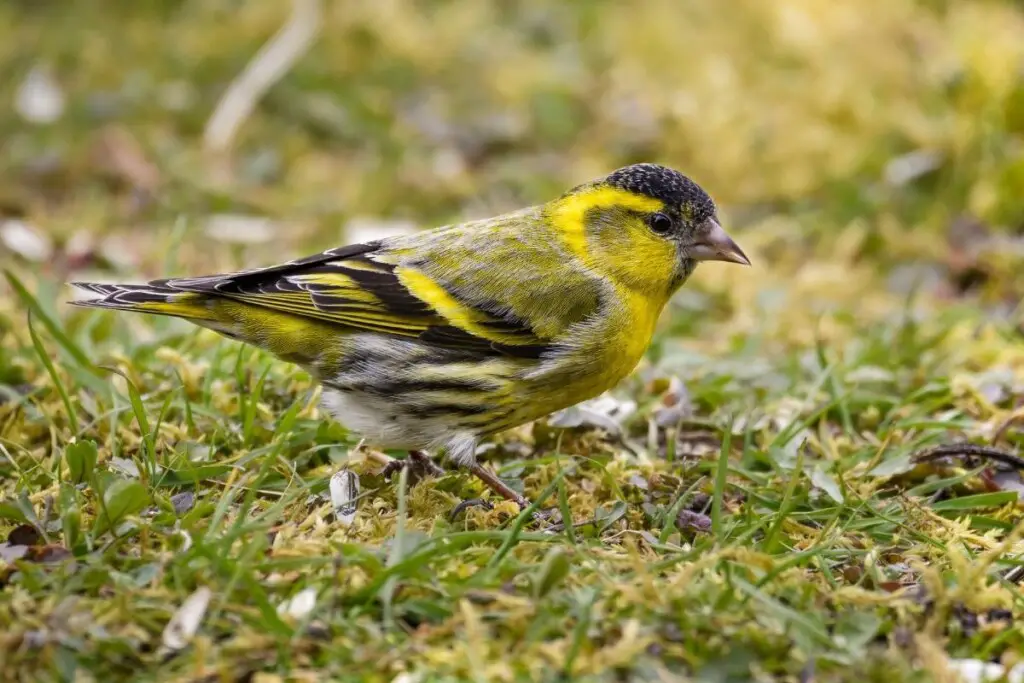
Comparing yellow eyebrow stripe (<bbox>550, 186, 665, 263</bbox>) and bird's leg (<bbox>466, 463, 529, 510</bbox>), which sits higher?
yellow eyebrow stripe (<bbox>550, 186, 665, 263</bbox>)

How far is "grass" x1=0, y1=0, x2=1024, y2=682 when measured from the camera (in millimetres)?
2762

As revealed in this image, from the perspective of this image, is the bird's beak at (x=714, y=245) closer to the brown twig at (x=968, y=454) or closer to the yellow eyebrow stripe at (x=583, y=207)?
the yellow eyebrow stripe at (x=583, y=207)

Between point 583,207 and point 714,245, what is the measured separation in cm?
46

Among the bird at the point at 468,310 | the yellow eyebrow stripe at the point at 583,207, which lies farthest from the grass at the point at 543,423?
the yellow eyebrow stripe at the point at 583,207

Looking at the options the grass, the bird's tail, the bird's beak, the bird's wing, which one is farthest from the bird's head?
the bird's tail

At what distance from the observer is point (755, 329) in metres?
5.43

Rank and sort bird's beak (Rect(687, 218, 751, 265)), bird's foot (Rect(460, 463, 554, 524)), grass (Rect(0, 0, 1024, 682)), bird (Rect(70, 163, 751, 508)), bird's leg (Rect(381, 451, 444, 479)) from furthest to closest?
1. bird's beak (Rect(687, 218, 751, 265))
2. bird's leg (Rect(381, 451, 444, 479))
3. bird (Rect(70, 163, 751, 508))
4. bird's foot (Rect(460, 463, 554, 524))
5. grass (Rect(0, 0, 1024, 682))

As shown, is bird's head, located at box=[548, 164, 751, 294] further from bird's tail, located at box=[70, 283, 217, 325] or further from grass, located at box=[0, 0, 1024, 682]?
bird's tail, located at box=[70, 283, 217, 325]

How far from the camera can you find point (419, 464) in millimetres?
3902

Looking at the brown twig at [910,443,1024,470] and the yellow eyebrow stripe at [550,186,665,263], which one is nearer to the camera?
the brown twig at [910,443,1024,470]

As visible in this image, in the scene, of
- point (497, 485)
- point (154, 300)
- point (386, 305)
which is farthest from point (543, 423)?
point (154, 300)

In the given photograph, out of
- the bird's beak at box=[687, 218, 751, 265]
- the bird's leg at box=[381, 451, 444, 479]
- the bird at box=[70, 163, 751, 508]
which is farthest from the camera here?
the bird's beak at box=[687, 218, 751, 265]

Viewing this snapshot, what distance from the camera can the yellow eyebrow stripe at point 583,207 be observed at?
3947 millimetres

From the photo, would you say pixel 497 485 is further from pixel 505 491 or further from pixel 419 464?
pixel 419 464
